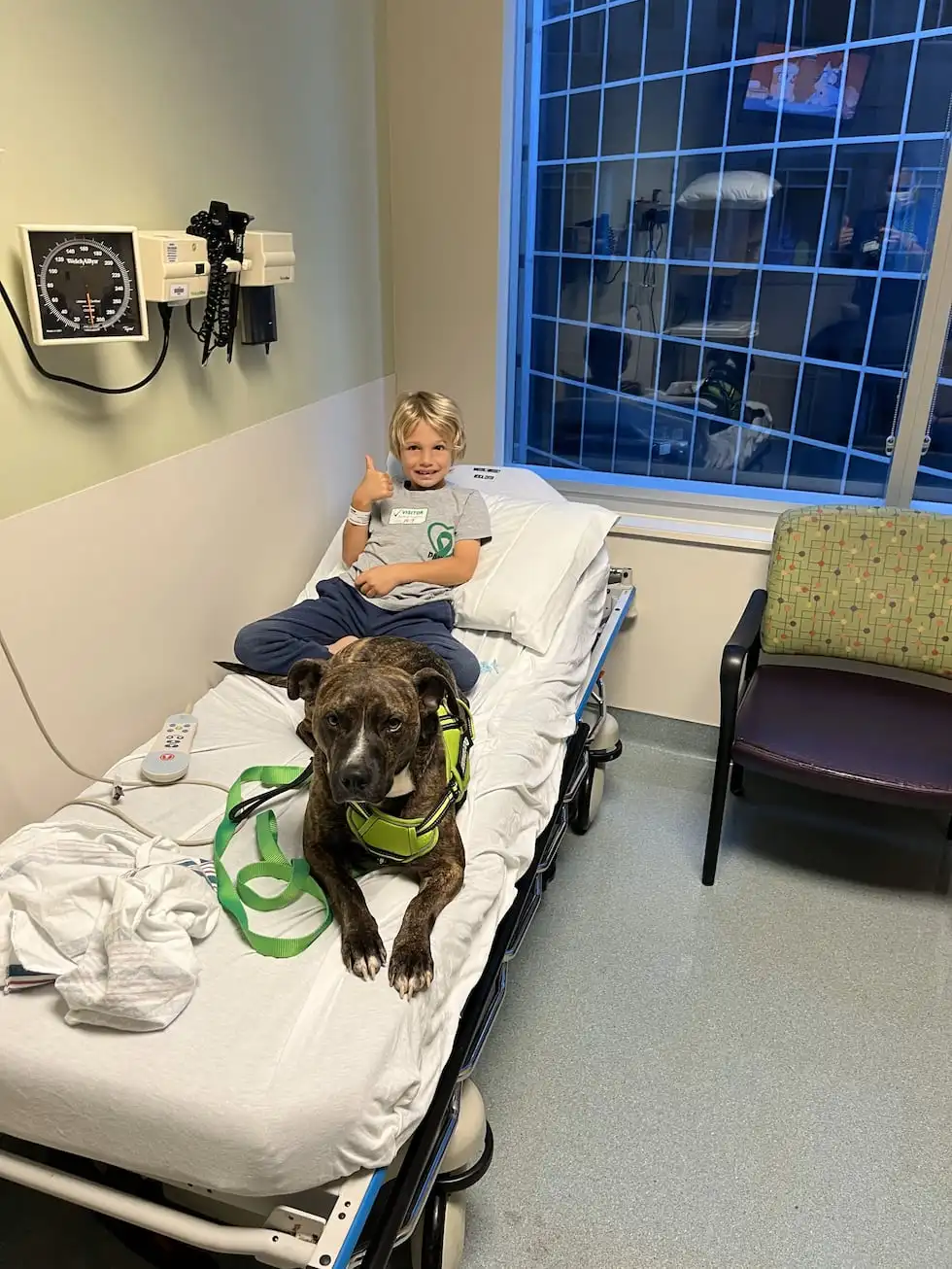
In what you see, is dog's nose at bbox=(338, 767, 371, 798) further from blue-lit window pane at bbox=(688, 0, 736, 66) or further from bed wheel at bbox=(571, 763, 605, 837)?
blue-lit window pane at bbox=(688, 0, 736, 66)

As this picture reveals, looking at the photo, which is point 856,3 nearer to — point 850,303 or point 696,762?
point 850,303

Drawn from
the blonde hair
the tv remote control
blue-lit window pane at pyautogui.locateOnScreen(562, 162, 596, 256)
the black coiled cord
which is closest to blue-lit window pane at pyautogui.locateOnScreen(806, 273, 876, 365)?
blue-lit window pane at pyautogui.locateOnScreen(562, 162, 596, 256)

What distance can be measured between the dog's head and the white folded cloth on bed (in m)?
0.28

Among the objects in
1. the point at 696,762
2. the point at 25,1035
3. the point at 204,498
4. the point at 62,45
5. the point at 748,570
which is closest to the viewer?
the point at 25,1035

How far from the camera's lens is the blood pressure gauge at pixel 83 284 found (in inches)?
57.7

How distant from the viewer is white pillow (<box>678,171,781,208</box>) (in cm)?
251

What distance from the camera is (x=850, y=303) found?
252cm

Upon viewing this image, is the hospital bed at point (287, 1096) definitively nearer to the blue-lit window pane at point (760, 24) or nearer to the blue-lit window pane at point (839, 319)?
the blue-lit window pane at point (839, 319)

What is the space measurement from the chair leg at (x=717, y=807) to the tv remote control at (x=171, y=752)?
3.93ft

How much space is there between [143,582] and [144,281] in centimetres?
59

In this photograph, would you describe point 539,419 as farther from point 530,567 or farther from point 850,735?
Answer: point 850,735

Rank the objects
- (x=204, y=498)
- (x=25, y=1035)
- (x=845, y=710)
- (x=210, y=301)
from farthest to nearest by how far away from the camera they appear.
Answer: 1. (x=845, y=710)
2. (x=204, y=498)
3. (x=210, y=301)
4. (x=25, y=1035)

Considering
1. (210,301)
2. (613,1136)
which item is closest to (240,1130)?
(613,1136)

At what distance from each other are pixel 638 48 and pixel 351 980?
2.55 meters
